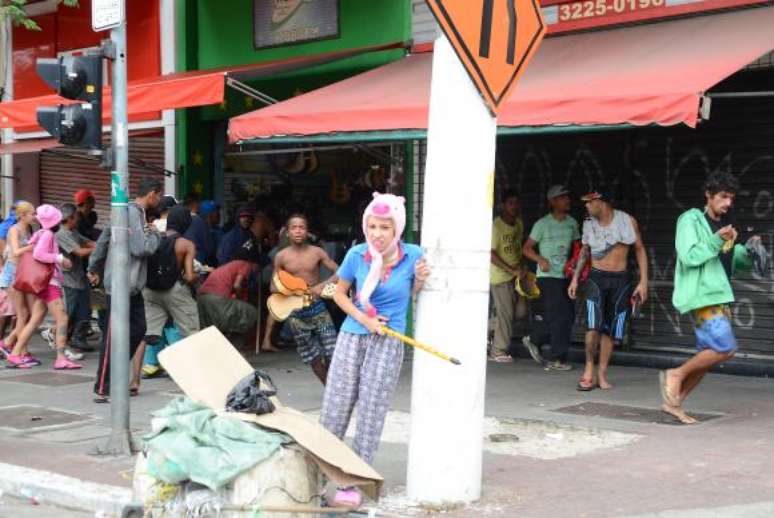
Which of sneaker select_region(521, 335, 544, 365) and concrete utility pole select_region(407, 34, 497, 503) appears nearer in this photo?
concrete utility pole select_region(407, 34, 497, 503)

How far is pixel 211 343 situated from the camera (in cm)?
642

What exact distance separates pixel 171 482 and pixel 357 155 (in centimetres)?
934

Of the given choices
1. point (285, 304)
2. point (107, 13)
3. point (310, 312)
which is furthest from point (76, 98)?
point (310, 312)

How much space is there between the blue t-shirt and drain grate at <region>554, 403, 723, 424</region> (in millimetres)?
3193

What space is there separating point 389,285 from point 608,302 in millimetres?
4343

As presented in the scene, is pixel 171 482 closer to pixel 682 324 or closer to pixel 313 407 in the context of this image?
pixel 313 407

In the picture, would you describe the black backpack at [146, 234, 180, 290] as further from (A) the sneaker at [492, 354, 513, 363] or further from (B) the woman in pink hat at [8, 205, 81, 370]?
(A) the sneaker at [492, 354, 513, 363]

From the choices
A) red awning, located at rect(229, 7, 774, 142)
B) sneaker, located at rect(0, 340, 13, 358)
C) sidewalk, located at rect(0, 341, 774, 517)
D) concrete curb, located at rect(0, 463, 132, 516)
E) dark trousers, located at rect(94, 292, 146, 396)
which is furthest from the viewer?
sneaker, located at rect(0, 340, 13, 358)

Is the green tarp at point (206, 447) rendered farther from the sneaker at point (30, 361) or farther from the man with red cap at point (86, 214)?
the man with red cap at point (86, 214)

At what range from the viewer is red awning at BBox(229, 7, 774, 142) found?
336 inches

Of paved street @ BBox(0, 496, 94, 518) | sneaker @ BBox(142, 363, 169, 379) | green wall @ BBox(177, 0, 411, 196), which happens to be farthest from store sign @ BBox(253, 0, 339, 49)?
paved street @ BBox(0, 496, 94, 518)

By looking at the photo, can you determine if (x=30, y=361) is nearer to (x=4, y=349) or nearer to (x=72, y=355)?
(x=72, y=355)

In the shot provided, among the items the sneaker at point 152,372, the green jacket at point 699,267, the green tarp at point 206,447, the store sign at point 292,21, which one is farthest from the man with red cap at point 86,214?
the green tarp at point 206,447

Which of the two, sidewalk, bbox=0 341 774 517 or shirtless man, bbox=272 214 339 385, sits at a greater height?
shirtless man, bbox=272 214 339 385
